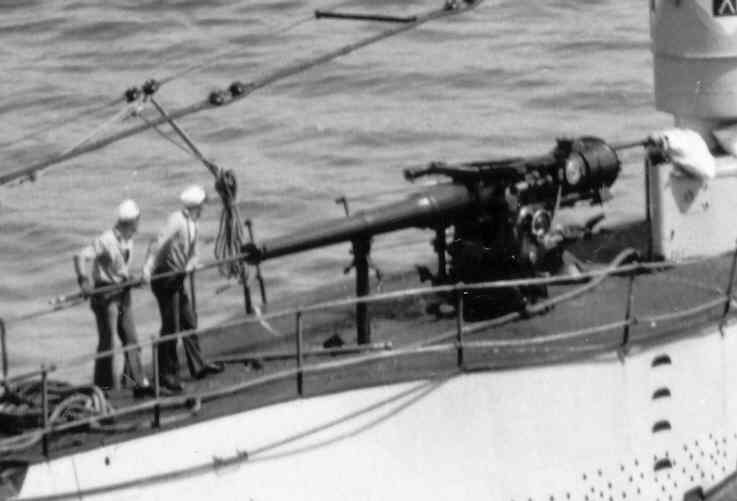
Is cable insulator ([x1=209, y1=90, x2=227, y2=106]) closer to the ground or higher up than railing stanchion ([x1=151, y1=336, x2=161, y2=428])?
higher up

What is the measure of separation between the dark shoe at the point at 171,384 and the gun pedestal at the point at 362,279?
1563 mm

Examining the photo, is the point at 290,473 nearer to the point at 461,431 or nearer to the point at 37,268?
the point at 461,431

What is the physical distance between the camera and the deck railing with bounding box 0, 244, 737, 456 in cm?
1387

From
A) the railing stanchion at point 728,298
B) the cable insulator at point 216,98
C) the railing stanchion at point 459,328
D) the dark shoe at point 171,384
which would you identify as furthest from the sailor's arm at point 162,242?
the railing stanchion at point 728,298

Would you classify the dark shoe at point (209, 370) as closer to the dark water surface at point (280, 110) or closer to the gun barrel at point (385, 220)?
the gun barrel at point (385, 220)

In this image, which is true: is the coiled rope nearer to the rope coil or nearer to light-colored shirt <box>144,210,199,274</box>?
light-colored shirt <box>144,210,199,274</box>

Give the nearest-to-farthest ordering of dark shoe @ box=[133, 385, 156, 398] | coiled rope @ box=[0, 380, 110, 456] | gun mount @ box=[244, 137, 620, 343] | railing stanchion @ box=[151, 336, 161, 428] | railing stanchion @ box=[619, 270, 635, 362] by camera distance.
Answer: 1. coiled rope @ box=[0, 380, 110, 456]
2. railing stanchion @ box=[151, 336, 161, 428]
3. dark shoe @ box=[133, 385, 156, 398]
4. gun mount @ box=[244, 137, 620, 343]
5. railing stanchion @ box=[619, 270, 635, 362]

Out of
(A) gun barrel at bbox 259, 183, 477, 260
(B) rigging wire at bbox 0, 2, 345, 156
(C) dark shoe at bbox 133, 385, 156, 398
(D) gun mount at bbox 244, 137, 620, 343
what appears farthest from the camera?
(B) rigging wire at bbox 0, 2, 345, 156

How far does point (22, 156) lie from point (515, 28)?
9116mm

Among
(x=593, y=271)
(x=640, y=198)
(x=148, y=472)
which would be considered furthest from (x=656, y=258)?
(x=640, y=198)

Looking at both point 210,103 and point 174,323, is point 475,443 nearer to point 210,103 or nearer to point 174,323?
point 174,323

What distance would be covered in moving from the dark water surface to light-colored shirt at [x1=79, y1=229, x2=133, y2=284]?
751 centimetres

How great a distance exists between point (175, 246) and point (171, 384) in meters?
1.11

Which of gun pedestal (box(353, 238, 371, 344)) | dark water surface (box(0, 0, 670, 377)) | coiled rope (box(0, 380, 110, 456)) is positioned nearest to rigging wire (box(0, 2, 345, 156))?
dark water surface (box(0, 0, 670, 377))
